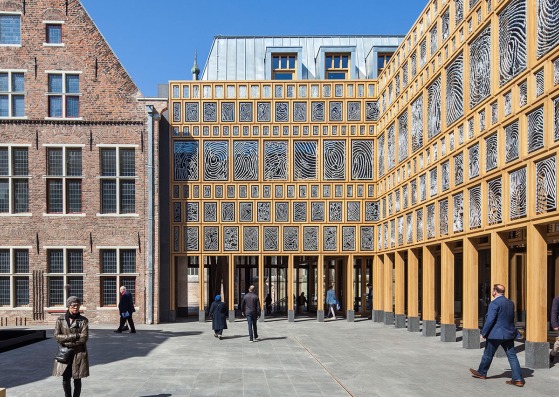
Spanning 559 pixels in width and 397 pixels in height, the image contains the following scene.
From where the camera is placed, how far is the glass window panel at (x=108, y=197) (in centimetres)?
2400

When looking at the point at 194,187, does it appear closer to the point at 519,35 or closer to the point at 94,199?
the point at 94,199

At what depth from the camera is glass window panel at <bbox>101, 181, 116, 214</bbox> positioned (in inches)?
945

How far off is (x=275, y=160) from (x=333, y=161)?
244 cm

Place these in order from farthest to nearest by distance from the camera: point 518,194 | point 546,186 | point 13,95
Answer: point 13,95, point 518,194, point 546,186

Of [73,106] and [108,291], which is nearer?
[108,291]

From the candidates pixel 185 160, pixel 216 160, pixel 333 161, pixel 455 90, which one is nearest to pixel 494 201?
pixel 455 90

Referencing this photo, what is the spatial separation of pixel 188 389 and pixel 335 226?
624 inches

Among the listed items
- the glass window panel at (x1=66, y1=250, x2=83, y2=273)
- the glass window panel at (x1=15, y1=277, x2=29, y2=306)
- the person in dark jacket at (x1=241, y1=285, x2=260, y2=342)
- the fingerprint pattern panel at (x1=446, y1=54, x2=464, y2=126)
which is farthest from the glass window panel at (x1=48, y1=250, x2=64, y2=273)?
the fingerprint pattern panel at (x1=446, y1=54, x2=464, y2=126)

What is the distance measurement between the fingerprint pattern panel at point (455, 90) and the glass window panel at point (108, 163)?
44.4 feet

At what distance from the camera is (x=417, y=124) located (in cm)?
1919

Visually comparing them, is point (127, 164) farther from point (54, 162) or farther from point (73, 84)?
point (73, 84)

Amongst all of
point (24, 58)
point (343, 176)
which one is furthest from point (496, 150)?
point (24, 58)

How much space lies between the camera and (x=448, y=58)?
647 inches

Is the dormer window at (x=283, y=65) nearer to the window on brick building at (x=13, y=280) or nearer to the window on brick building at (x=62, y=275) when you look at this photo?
the window on brick building at (x=62, y=275)
